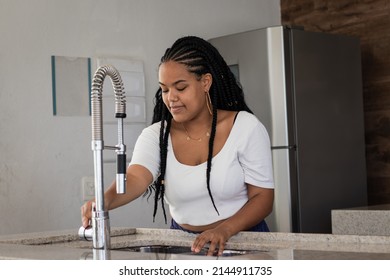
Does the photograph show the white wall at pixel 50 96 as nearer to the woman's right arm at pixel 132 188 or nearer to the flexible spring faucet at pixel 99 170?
the woman's right arm at pixel 132 188

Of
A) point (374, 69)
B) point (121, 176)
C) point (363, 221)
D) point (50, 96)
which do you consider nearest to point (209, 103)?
point (121, 176)

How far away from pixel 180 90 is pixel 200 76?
107 millimetres

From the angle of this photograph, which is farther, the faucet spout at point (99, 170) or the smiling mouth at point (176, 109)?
the smiling mouth at point (176, 109)

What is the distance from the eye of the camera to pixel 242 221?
213 cm

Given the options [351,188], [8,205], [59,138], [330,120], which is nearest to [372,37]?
[330,120]

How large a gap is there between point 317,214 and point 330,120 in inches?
19.4

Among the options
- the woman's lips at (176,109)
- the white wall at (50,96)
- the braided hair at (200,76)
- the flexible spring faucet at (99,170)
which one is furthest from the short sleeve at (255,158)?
the white wall at (50,96)

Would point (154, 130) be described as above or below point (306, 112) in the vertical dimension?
below

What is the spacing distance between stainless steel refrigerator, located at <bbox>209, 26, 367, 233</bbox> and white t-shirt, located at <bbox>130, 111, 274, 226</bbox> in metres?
1.45

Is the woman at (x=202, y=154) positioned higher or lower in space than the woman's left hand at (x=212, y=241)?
higher

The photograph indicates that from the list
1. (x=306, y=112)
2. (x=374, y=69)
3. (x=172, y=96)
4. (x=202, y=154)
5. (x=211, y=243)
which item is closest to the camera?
(x=211, y=243)

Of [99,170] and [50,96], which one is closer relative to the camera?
[99,170]

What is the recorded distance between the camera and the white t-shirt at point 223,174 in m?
2.24

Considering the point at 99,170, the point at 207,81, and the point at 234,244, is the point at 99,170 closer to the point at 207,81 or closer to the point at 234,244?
the point at 234,244
